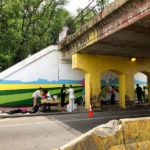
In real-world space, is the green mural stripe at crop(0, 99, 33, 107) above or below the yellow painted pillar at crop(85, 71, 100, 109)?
below

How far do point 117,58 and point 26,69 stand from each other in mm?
7227

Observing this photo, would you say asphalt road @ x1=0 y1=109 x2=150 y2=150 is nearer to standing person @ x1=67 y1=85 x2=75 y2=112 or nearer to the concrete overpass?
standing person @ x1=67 y1=85 x2=75 y2=112

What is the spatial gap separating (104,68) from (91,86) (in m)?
1.79

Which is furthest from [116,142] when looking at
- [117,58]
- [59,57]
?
[59,57]

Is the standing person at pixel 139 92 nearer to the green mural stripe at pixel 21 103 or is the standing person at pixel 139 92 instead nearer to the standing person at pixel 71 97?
the standing person at pixel 71 97

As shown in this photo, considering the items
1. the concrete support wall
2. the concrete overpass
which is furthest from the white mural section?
the concrete support wall

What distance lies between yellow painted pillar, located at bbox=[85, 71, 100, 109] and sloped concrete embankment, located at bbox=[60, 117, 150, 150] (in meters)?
12.2

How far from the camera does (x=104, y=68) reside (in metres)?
18.7

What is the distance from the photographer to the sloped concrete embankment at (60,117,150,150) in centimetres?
486

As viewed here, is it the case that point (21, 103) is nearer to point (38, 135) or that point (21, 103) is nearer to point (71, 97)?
point (71, 97)

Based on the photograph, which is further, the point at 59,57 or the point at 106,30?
the point at 59,57

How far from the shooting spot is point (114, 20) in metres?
11.8

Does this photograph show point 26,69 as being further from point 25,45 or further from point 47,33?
point 47,33

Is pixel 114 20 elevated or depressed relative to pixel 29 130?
elevated
